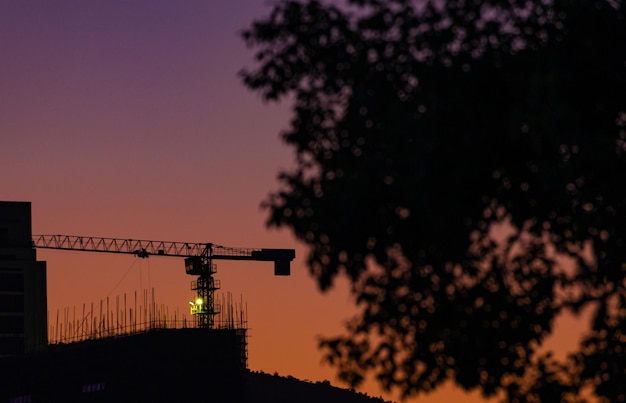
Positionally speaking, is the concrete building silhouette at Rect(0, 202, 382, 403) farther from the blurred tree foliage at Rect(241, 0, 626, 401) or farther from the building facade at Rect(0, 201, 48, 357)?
the blurred tree foliage at Rect(241, 0, 626, 401)

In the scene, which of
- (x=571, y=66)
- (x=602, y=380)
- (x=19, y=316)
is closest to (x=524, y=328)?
(x=602, y=380)

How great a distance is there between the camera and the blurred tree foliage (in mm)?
26391

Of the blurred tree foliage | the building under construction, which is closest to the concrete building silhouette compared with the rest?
the building under construction

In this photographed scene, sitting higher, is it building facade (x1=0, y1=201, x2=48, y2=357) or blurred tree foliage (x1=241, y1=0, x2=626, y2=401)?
building facade (x1=0, y1=201, x2=48, y2=357)

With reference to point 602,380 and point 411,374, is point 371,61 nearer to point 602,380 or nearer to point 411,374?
point 411,374

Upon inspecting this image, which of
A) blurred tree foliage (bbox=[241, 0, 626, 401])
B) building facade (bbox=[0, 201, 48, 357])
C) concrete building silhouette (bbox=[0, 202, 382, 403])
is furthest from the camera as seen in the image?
building facade (bbox=[0, 201, 48, 357])

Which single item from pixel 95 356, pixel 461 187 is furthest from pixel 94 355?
pixel 461 187

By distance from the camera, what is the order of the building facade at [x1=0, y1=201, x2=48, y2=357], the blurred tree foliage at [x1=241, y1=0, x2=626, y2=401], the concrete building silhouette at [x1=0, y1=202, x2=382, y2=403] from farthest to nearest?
the building facade at [x1=0, y1=201, x2=48, y2=357] → the concrete building silhouette at [x1=0, y1=202, x2=382, y2=403] → the blurred tree foliage at [x1=241, y1=0, x2=626, y2=401]

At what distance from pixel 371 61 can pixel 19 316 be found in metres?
147

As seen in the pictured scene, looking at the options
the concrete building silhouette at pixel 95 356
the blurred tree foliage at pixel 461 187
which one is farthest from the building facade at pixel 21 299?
the blurred tree foliage at pixel 461 187

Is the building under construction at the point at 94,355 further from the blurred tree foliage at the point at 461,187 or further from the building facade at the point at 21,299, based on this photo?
the blurred tree foliage at the point at 461,187

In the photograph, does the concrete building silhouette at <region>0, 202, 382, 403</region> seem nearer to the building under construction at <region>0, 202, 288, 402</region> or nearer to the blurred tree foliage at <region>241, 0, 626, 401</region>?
the building under construction at <region>0, 202, 288, 402</region>

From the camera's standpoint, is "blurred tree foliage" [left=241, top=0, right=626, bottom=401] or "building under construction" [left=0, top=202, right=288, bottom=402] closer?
"blurred tree foliage" [left=241, top=0, right=626, bottom=401]

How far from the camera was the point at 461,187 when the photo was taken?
26.6 m
